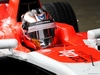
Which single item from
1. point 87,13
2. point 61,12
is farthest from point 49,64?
point 87,13

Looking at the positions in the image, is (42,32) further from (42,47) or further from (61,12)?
(61,12)

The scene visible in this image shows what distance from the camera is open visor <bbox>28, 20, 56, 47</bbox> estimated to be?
8.04ft

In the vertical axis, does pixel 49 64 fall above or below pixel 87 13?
above

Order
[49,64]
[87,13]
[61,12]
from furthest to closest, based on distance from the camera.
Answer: [87,13], [61,12], [49,64]

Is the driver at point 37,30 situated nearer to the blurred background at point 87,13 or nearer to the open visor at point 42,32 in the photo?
the open visor at point 42,32

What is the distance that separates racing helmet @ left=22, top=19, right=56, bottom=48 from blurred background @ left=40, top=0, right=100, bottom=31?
280 centimetres

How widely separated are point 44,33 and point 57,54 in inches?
12.1

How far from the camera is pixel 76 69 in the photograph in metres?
1.97

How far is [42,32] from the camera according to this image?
2.46 metres

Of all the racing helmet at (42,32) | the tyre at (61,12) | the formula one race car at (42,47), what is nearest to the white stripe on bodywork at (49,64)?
the formula one race car at (42,47)

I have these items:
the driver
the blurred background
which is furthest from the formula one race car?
the blurred background

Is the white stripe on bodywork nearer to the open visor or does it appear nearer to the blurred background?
the open visor

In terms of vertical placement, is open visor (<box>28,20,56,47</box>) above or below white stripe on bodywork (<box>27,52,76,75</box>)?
above

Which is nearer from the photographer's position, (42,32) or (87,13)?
(42,32)
